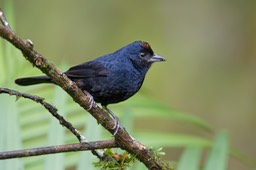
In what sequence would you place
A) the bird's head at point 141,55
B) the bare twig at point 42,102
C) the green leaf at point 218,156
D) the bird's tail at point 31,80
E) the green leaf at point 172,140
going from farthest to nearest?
1. the bird's head at point 141,55
2. the bird's tail at point 31,80
3. the green leaf at point 172,140
4. the green leaf at point 218,156
5. the bare twig at point 42,102

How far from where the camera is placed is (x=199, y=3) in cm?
809

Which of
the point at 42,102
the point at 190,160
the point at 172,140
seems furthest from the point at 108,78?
the point at 42,102

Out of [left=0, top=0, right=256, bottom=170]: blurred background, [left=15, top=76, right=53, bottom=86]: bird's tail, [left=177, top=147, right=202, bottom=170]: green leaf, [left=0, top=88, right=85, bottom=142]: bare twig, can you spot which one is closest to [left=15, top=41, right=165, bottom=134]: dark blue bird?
[left=15, top=76, right=53, bottom=86]: bird's tail

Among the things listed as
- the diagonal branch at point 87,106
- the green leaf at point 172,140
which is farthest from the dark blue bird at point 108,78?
the diagonal branch at point 87,106

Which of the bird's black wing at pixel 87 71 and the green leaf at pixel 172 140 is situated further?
the bird's black wing at pixel 87 71

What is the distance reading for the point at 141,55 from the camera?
3900 millimetres

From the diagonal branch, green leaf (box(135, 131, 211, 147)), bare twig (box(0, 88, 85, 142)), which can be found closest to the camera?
the diagonal branch

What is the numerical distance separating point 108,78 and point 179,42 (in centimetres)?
449

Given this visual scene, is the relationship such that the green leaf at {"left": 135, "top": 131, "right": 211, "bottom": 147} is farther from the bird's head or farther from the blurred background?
the blurred background

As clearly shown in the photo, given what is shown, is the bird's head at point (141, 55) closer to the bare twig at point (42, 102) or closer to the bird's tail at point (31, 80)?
the bird's tail at point (31, 80)

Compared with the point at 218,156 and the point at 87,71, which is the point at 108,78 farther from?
the point at 218,156

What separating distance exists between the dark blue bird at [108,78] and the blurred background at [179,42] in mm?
3749

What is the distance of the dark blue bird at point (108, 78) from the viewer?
11.4 ft

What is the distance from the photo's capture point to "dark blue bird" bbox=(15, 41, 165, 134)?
11.4 feet
